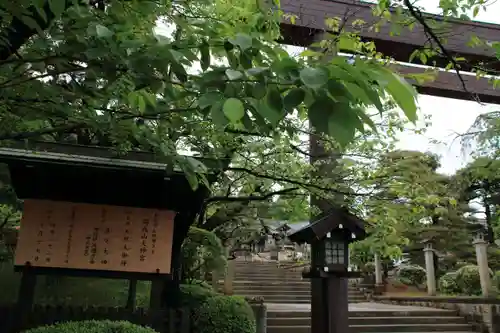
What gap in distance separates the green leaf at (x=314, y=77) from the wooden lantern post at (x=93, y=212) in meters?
4.38

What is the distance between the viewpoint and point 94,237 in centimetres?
601

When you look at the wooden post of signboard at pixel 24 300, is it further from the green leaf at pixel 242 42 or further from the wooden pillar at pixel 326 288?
the green leaf at pixel 242 42

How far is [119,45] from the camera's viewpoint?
6.94 ft

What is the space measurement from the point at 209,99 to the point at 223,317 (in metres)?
6.65

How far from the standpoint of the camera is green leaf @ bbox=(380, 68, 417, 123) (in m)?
1.17

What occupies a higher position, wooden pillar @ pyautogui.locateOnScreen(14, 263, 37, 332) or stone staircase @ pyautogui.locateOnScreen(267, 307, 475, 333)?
wooden pillar @ pyautogui.locateOnScreen(14, 263, 37, 332)

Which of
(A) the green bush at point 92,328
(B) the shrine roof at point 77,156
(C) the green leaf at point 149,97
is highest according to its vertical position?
(B) the shrine roof at point 77,156

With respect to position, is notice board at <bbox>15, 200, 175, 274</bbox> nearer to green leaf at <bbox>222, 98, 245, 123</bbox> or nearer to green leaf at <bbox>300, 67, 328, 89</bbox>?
green leaf at <bbox>222, 98, 245, 123</bbox>

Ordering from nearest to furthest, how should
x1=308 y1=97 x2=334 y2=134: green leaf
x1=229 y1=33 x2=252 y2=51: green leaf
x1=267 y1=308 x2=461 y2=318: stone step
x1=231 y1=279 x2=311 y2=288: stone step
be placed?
x1=308 y1=97 x2=334 y2=134: green leaf → x1=229 y1=33 x2=252 y2=51: green leaf → x1=267 y1=308 x2=461 y2=318: stone step → x1=231 y1=279 x2=311 y2=288: stone step

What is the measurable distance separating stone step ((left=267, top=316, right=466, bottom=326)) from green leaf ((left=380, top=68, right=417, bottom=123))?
412 inches

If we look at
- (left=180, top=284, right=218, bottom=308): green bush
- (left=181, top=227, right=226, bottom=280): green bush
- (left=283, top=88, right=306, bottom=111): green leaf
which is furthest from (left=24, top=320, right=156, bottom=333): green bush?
(left=283, top=88, right=306, bottom=111): green leaf

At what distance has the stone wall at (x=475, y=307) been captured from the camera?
35.4ft

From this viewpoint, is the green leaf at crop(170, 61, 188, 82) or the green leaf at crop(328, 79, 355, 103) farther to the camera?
the green leaf at crop(170, 61, 188, 82)

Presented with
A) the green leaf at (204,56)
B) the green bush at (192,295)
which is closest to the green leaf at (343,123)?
the green leaf at (204,56)
